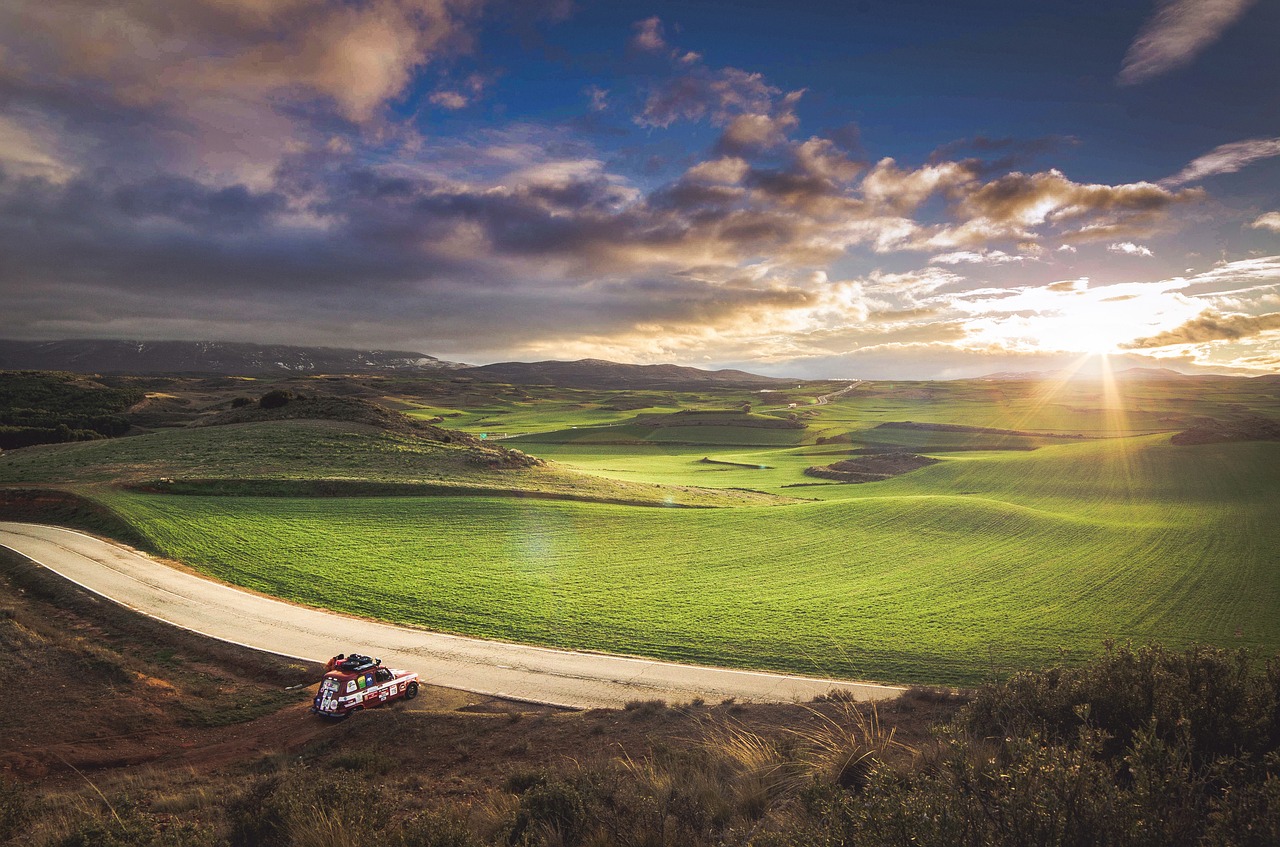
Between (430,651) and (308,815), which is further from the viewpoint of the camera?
(430,651)

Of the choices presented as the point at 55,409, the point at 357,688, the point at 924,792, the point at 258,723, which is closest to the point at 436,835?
the point at 924,792

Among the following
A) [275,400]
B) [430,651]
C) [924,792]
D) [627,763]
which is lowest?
[430,651]

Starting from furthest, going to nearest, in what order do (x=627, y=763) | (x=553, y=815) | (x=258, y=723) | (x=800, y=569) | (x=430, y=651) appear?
(x=800, y=569) < (x=430, y=651) < (x=258, y=723) < (x=627, y=763) < (x=553, y=815)

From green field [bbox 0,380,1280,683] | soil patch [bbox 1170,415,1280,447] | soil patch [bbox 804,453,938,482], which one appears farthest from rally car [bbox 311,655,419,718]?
soil patch [bbox 1170,415,1280,447]

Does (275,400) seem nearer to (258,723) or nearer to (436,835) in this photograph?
(258,723)

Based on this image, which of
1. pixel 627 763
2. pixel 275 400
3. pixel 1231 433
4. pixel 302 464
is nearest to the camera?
pixel 627 763

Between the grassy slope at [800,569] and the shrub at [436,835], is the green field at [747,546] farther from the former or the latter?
the shrub at [436,835]

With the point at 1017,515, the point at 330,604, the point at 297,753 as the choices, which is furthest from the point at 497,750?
the point at 1017,515
